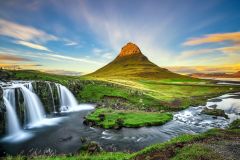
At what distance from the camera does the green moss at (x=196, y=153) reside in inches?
695

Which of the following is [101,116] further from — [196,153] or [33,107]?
[196,153]

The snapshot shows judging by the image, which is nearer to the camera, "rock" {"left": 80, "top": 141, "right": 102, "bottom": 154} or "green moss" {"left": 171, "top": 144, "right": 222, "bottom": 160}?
"green moss" {"left": 171, "top": 144, "right": 222, "bottom": 160}

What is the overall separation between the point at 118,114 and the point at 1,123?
23494mm

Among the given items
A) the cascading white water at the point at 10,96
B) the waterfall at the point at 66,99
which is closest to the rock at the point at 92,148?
the cascading white water at the point at 10,96

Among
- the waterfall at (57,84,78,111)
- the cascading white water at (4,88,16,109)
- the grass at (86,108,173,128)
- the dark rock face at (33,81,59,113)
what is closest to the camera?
the grass at (86,108,173,128)

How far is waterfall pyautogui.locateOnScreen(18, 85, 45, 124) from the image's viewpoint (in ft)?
154

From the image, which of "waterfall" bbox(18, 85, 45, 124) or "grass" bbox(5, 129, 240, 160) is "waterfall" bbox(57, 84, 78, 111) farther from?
"grass" bbox(5, 129, 240, 160)

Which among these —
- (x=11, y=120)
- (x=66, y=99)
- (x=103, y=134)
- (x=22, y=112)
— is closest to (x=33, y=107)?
(x=22, y=112)

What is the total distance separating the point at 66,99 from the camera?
217 ft

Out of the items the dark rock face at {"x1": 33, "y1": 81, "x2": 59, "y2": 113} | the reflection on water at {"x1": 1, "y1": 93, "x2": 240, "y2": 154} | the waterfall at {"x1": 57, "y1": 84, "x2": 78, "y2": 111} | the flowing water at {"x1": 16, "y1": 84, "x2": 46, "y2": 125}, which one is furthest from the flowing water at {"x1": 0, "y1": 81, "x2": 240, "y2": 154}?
the waterfall at {"x1": 57, "y1": 84, "x2": 78, "y2": 111}

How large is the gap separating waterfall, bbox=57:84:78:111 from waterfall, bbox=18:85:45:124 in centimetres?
947

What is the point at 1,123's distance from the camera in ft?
123

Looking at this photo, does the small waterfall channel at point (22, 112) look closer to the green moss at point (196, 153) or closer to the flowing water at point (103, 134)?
the flowing water at point (103, 134)

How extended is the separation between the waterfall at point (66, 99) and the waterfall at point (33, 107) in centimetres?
947
